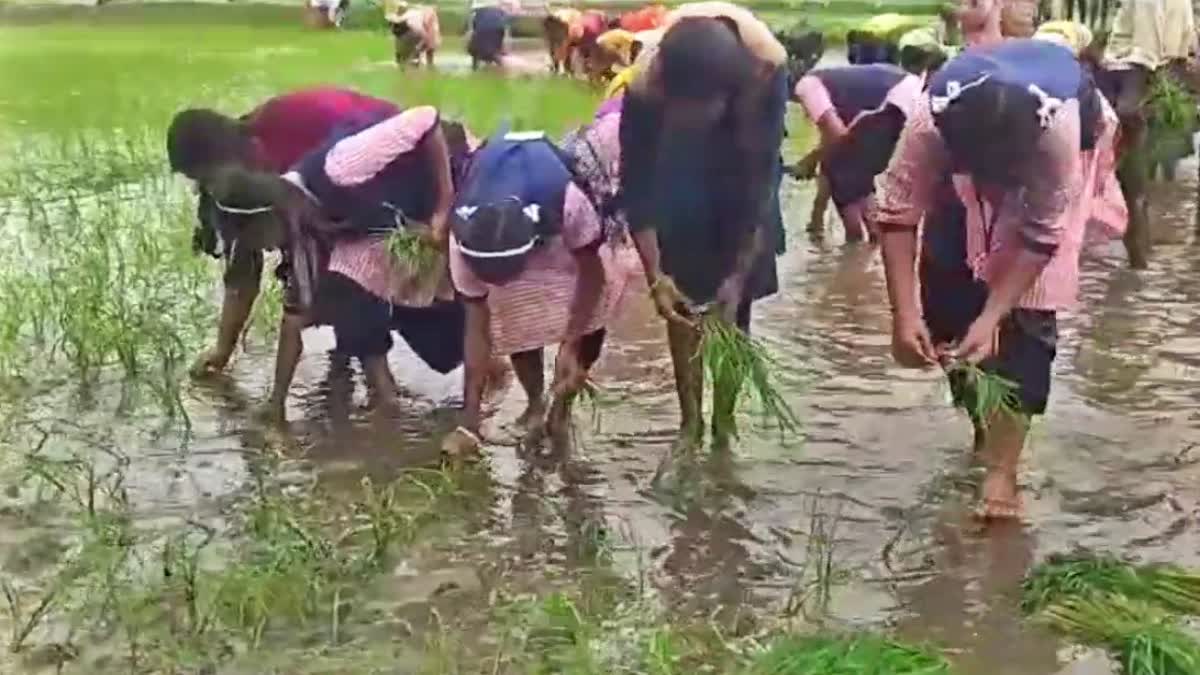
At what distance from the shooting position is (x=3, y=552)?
5078 mm

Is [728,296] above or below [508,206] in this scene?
below

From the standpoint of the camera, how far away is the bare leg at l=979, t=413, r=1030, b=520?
5.35m

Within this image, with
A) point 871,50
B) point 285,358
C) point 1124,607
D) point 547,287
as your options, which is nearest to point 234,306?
point 285,358

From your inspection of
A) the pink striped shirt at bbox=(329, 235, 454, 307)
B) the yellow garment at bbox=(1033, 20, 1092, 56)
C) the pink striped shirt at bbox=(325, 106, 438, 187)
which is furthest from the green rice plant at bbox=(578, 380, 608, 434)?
the yellow garment at bbox=(1033, 20, 1092, 56)

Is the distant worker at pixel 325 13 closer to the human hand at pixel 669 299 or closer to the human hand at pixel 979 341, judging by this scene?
the human hand at pixel 669 299

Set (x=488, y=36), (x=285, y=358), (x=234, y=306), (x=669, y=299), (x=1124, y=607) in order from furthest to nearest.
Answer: (x=488, y=36) < (x=234, y=306) < (x=285, y=358) < (x=669, y=299) < (x=1124, y=607)

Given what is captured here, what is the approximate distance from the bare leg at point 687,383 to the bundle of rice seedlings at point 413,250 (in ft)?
2.59

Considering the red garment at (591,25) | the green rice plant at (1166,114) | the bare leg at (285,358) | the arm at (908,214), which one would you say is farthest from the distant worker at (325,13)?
the arm at (908,214)

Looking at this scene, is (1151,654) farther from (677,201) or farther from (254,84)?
(254,84)

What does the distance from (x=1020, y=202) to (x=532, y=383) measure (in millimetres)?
1988

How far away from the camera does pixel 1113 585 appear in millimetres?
4668

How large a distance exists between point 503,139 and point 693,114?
0.71 meters

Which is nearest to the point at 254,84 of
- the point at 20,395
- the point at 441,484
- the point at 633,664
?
the point at 20,395

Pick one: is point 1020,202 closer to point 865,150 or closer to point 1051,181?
point 1051,181
